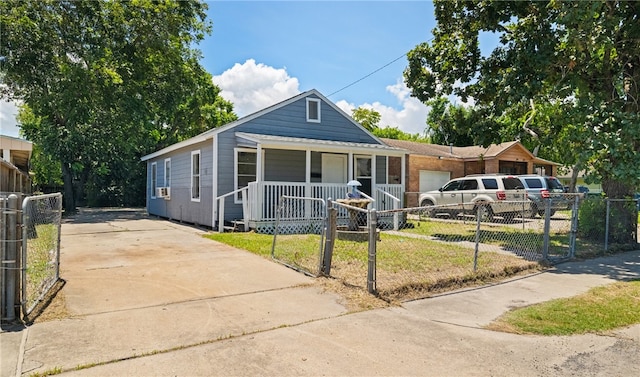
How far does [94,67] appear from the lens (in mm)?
17688

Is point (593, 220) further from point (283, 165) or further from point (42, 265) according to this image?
point (42, 265)

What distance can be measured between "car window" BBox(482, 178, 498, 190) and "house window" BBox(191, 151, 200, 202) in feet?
37.0

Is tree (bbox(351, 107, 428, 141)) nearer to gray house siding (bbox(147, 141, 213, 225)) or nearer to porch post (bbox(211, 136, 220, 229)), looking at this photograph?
gray house siding (bbox(147, 141, 213, 225))

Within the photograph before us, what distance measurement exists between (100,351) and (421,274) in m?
4.71

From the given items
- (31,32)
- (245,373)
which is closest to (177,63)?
(31,32)

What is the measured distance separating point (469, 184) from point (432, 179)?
6.85 m

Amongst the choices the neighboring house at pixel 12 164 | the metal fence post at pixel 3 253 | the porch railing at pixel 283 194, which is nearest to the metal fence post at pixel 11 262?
the metal fence post at pixel 3 253

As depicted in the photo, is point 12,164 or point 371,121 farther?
point 371,121

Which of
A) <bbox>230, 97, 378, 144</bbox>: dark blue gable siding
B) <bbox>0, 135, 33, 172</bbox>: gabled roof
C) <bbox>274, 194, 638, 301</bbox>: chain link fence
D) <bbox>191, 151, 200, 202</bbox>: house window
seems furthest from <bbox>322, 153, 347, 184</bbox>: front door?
<bbox>0, 135, 33, 172</bbox>: gabled roof

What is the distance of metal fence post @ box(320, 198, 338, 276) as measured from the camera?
6.16m

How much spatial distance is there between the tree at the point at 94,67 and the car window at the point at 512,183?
56.6 ft

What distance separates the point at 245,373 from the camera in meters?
3.18

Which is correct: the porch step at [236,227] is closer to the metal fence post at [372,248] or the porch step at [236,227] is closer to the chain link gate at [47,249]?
the chain link gate at [47,249]

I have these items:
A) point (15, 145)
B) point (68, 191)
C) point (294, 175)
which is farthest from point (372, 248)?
point (68, 191)
